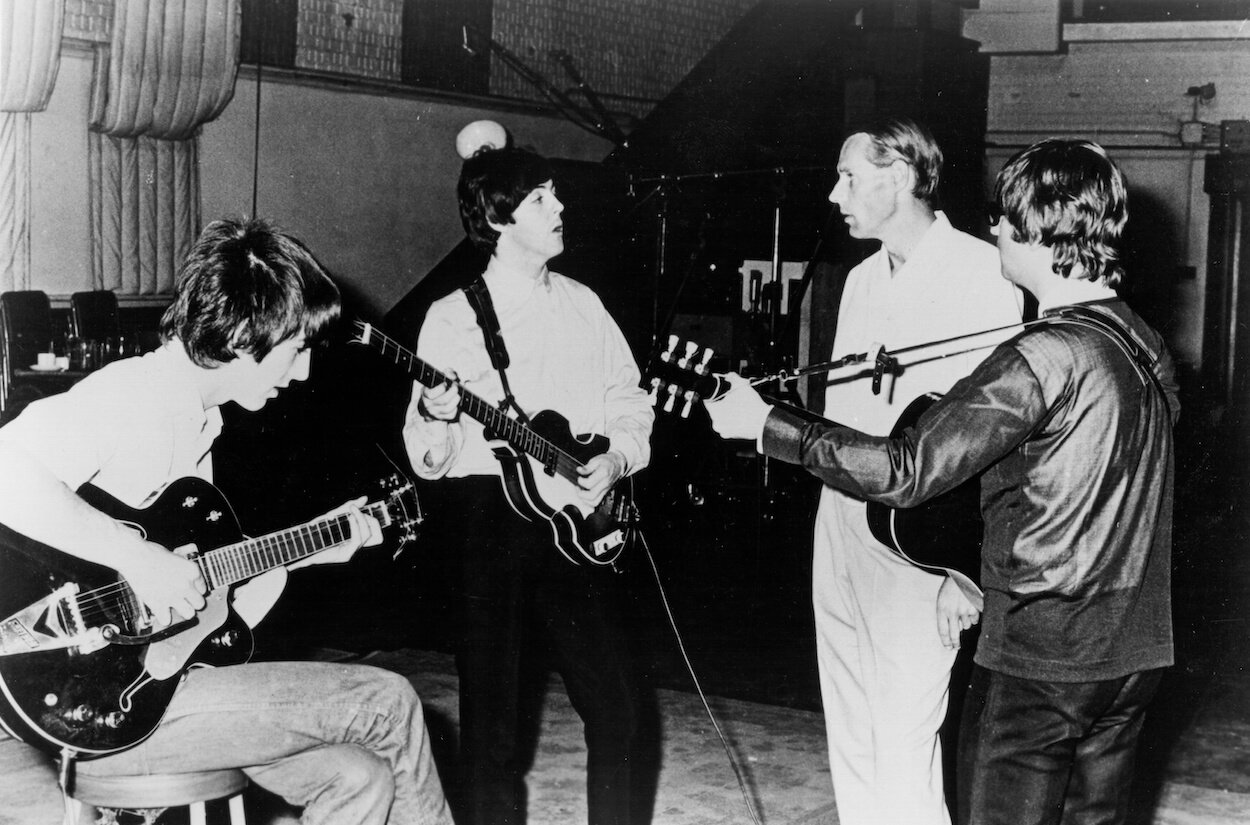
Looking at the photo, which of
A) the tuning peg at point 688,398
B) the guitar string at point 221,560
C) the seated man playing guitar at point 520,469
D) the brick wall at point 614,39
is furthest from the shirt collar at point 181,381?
the brick wall at point 614,39

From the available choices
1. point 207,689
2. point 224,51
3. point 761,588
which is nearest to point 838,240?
point 761,588

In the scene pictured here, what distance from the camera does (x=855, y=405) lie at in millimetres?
3281

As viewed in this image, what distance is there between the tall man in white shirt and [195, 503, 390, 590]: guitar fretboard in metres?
1.29

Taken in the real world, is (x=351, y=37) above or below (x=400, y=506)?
above

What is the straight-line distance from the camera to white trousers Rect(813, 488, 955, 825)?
3125 millimetres

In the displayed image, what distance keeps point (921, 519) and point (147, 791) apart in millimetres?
1753

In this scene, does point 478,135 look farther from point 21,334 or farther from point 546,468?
point 21,334

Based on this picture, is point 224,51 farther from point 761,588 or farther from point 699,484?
point 761,588

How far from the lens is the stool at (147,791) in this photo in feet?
7.95

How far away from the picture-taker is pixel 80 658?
7.80 feet

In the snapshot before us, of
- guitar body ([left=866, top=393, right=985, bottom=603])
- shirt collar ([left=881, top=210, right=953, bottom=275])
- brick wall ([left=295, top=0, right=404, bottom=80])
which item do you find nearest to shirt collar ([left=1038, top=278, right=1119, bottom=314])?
guitar body ([left=866, top=393, right=985, bottom=603])

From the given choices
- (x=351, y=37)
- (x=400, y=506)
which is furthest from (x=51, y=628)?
(x=351, y=37)

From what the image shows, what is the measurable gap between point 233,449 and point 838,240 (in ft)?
15.1

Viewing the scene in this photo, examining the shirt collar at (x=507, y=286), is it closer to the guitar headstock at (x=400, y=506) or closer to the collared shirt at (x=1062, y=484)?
the guitar headstock at (x=400, y=506)
